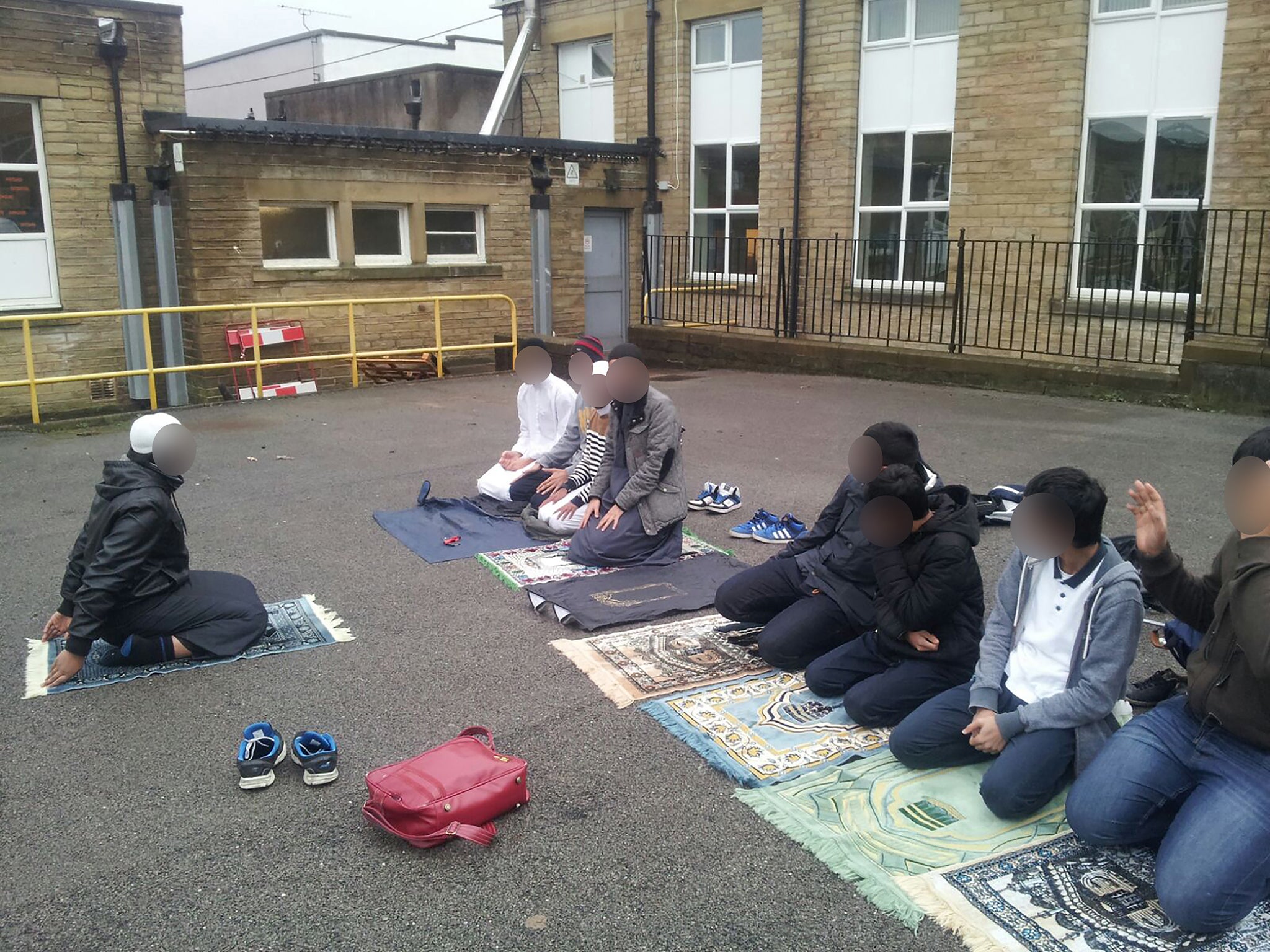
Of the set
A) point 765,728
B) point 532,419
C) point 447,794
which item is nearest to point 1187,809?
point 765,728

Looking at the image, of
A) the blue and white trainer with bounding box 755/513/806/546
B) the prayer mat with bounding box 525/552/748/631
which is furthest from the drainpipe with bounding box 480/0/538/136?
the prayer mat with bounding box 525/552/748/631

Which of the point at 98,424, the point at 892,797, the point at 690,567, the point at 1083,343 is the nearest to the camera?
the point at 892,797

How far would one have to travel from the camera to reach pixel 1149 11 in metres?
13.4

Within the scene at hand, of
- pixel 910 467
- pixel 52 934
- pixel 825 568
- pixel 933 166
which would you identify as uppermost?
pixel 933 166

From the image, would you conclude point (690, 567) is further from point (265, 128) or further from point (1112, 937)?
point (265, 128)

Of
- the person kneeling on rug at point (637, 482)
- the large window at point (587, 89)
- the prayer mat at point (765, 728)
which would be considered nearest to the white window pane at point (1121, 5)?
the large window at point (587, 89)

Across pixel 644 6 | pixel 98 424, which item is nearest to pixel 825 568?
pixel 98 424

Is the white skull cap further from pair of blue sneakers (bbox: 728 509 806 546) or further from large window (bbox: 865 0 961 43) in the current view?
large window (bbox: 865 0 961 43)

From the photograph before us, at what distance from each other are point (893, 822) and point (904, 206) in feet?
45.4

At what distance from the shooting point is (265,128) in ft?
48.2

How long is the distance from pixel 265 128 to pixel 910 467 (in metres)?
12.7

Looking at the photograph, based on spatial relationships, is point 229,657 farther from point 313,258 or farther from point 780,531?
point 313,258

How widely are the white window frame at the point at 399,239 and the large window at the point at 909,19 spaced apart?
7342mm

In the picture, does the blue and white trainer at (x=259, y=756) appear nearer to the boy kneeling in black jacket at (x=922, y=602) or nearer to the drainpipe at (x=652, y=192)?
the boy kneeling in black jacket at (x=922, y=602)
